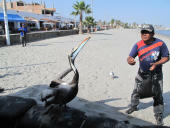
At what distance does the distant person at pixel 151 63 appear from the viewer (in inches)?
103

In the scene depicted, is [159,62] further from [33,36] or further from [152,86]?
[33,36]

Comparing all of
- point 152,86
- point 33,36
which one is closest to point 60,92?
point 152,86

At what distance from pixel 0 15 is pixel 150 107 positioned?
25.1 m

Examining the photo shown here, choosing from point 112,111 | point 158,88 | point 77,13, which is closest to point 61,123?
point 158,88

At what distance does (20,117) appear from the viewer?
1.37 meters

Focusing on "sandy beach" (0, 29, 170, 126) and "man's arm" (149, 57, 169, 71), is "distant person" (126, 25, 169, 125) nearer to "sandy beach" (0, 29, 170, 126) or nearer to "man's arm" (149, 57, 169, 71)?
"man's arm" (149, 57, 169, 71)

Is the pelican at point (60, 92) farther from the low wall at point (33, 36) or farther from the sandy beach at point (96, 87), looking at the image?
the low wall at point (33, 36)

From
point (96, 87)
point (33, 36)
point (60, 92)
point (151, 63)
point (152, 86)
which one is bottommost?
point (96, 87)

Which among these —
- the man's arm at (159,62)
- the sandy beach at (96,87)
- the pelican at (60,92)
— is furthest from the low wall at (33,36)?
the man's arm at (159,62)

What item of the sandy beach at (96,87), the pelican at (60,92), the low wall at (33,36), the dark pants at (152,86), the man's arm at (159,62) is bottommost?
the sandy beach at (96,87)

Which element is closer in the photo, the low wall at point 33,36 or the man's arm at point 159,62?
the man's arm at point 159,62

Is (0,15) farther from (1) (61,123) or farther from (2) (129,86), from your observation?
(1) (61,123)

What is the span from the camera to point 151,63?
2594 mm

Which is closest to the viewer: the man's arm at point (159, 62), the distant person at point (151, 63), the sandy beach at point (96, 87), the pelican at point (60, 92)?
the pelican at point (60, 92)
